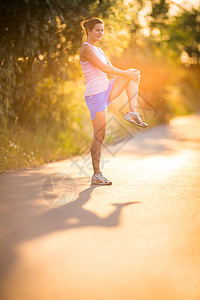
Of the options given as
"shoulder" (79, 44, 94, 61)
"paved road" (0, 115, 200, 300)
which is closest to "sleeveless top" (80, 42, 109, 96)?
"shoulder" (79, 44, 94, 61)

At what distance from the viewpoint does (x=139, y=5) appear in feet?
68.6

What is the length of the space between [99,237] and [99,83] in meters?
2.65

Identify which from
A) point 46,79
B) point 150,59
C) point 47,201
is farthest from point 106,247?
point 150,59

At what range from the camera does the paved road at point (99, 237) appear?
9.62 ft

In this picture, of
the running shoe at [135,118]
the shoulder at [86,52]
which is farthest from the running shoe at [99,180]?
the shoulder at [86,52]

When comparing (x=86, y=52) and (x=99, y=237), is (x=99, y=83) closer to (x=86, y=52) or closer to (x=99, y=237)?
(x=86, y=52)

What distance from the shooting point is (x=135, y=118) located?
5.88 m

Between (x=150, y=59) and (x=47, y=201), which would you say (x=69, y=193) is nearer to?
(x=47, y=201)

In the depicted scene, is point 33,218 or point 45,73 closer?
point 33,218

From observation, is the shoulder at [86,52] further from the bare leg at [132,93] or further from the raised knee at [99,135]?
the raised knee at [99,135]

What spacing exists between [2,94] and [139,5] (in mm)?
14153

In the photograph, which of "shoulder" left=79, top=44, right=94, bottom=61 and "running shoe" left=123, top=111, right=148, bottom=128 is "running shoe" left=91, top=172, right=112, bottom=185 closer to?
"running shoe" left=123, top=111, right=148, bottom=128

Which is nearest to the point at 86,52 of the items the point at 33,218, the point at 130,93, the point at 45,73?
the point at 130,93

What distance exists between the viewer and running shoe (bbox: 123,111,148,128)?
19.2 feet
